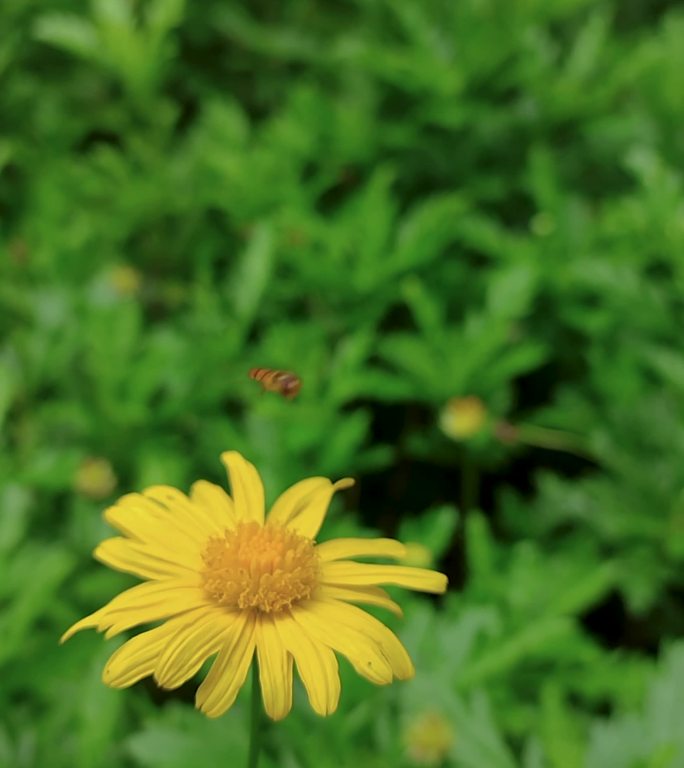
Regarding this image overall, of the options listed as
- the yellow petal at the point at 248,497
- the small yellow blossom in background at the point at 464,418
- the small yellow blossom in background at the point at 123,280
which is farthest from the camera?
the small yellow blossom in background at the point at 123,280

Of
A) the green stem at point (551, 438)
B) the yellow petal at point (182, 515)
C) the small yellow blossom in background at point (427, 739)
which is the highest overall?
the green stem at point (551, 438)

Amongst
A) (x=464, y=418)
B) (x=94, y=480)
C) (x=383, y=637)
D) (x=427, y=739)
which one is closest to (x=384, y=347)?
(x=464, y=418)

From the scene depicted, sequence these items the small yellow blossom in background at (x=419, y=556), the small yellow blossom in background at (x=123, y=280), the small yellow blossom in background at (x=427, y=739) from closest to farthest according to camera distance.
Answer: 1. the small yellow blossom in background at (x=427, y=739)
2. the small yellow blossom in background at (x=419, y=556)
3. the small yellow blossom in background at (x=123, y=280)

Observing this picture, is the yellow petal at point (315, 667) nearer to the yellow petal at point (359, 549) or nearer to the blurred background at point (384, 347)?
the yellow petal at point (359, 549)

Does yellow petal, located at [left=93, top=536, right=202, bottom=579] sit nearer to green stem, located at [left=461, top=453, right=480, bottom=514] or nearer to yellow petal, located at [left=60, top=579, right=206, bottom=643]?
yellow petal, located at [left=60, top=579, right=206, bottom=643]

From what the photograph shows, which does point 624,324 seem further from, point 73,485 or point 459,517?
point 73,485

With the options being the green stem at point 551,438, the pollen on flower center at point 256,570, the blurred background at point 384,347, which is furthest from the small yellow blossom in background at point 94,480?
the pollen on flower center at point 256,570

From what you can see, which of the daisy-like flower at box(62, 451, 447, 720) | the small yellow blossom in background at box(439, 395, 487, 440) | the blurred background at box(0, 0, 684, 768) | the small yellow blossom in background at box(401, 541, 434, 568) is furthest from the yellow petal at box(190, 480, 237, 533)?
the small yellow blossom in background at box(439, 395, 487, 440)
